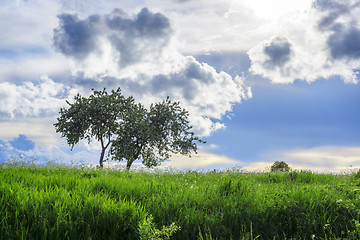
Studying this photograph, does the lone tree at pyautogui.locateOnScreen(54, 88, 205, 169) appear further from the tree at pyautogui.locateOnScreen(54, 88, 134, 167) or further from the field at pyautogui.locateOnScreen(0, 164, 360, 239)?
the field at pyautogui.locateOnScreen(0, 164, 360, 239)

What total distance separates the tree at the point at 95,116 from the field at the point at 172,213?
80.4 ft

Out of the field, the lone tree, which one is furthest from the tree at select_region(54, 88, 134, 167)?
the field

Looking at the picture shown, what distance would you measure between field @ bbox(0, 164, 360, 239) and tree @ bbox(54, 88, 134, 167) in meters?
24.5

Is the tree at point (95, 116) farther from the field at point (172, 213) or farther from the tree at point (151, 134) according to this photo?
the field at point (172, 213)

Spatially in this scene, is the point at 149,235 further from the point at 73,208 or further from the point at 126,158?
the point at 126,158

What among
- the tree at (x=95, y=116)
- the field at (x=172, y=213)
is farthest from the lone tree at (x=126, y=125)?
the field at (x=172, y=213)

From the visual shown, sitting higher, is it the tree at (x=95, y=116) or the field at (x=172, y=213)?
the tree at (x=95, y=116)

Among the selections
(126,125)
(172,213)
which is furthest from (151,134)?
(172,213)

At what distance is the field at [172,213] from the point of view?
5.44 meters

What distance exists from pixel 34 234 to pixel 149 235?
2.17 metres

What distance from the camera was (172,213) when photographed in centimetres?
641

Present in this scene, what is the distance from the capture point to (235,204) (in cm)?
690

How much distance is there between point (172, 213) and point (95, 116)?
2793cm

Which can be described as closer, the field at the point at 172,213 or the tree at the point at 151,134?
the field at the point at 172,213
